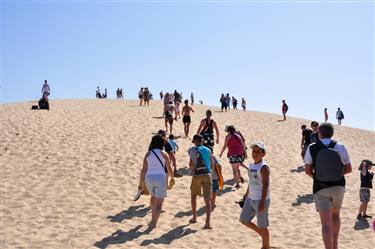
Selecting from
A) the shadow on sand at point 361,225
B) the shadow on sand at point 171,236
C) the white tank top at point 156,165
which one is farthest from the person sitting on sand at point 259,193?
the shadow on sand at point 361,225

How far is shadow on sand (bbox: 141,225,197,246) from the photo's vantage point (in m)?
8.26

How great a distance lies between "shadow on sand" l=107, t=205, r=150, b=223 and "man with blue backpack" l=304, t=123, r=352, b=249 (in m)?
5.16

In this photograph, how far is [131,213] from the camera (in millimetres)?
10297

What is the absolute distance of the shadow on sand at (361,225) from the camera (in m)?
9.44

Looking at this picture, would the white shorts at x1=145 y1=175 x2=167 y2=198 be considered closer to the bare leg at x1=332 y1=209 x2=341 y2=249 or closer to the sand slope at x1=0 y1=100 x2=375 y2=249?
the sand slope at x1=0 y1=100 x2=375 y2=249

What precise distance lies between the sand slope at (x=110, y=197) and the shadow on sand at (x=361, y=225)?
0.9 inches

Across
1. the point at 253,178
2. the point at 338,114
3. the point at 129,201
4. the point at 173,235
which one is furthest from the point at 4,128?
the point at 338,114

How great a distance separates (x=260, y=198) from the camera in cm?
668

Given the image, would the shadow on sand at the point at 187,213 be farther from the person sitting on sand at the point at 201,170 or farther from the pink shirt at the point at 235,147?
the pink shirt at the point at 235,147

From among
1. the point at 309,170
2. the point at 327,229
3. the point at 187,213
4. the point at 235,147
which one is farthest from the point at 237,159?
the point at 327,229

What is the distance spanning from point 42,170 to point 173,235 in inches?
283

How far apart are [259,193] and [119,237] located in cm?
339

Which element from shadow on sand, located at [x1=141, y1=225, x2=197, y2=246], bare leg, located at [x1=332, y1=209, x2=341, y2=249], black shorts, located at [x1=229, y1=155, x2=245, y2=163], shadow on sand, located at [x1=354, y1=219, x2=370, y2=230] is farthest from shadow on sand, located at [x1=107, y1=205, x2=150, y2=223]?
bare leg, located at [x1=332, y1=209, x2=341, y2=249]

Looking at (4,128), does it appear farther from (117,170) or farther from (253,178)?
(253,178)
